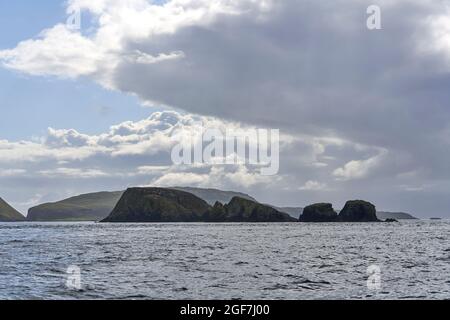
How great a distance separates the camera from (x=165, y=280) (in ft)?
142

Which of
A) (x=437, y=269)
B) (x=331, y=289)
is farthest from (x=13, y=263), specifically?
(x=437, y=269)

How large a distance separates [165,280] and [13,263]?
25.1m

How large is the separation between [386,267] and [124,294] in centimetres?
3202

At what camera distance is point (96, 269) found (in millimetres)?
51906

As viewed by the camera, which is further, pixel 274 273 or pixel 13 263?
pixel 13 263

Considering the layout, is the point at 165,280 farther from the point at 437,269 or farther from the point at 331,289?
the point at 437,269

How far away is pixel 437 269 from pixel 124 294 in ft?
112

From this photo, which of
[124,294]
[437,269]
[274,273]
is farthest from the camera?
[437,269]
